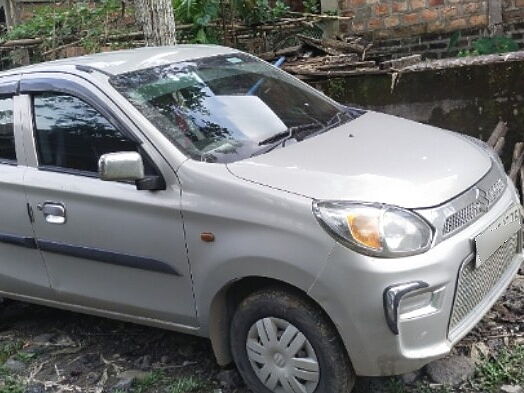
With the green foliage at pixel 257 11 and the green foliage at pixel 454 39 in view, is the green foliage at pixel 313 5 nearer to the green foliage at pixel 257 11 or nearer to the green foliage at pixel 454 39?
the green foliage at pixel 257 11

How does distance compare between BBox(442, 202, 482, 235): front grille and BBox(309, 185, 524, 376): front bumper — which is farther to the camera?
BBox(442, 202, 482, 235): front grille

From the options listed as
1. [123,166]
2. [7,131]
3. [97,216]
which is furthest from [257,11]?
[123,166]

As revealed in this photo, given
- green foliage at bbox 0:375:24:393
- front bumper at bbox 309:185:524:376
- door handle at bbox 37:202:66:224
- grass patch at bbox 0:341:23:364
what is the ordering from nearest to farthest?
1. front bumper at bbox 309:185:524:376
2. door handle at bbox 37:202:66:224
3. green foliage at bbox 0:375:24:393
4. grass patch at bbox 0:341:23:364

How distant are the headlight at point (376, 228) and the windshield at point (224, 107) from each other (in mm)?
709

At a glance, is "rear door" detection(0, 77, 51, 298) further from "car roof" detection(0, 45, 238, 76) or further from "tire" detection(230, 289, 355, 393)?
"tire" detection(230, 289, 355, 393)

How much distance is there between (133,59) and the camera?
168 inches

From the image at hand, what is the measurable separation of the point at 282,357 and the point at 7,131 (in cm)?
221

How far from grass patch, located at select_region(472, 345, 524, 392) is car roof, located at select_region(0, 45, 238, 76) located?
2.47m

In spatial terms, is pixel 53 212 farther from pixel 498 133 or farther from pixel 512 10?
pixel 512 10

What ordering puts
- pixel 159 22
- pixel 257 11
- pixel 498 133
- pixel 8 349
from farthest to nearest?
pixel 257 11
pixel 159 22
pixel 498 133
pixel 8 349

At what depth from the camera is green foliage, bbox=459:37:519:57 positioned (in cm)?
773

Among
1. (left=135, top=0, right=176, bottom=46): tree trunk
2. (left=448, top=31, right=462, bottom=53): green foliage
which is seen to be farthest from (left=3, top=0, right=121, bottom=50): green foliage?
(left=448, top=31, right=462, bottom=53): green foliage

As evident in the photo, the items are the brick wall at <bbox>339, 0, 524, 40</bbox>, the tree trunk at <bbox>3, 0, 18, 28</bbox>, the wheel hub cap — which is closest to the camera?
the wheel hub cap

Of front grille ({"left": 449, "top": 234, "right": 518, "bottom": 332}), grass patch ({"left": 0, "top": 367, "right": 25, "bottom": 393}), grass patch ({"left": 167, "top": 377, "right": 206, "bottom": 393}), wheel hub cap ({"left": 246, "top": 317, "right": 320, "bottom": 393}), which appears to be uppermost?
front grille ({"left": 449, "top": 234, "right": 518, "bottom": 332})
